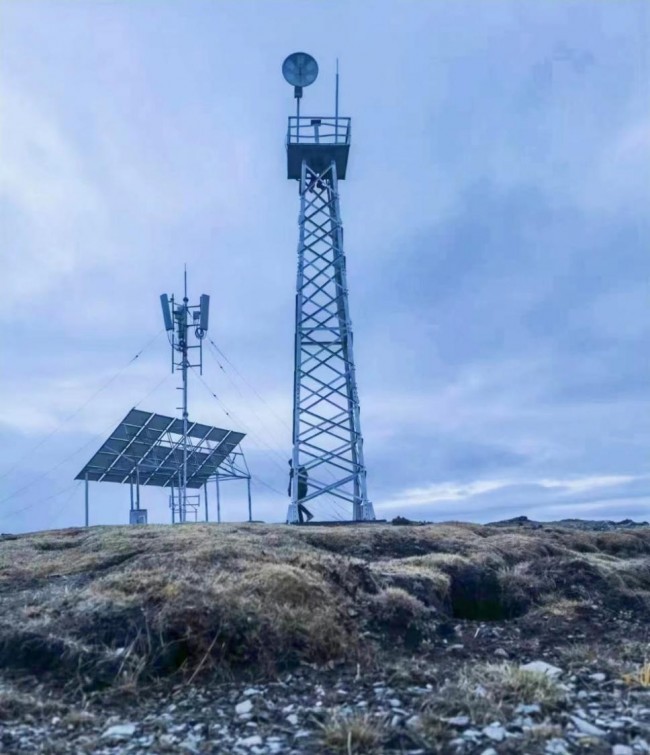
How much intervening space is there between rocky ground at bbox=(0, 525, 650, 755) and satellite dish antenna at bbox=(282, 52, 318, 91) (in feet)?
63.2

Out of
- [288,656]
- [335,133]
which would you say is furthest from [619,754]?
[335,133]

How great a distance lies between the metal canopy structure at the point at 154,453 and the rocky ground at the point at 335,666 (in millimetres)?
15558

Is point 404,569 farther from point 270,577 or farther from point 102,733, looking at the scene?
point 102,733

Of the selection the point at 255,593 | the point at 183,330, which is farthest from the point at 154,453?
the point at 255,593

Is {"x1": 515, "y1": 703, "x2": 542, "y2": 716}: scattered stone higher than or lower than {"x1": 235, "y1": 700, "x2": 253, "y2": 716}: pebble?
lower

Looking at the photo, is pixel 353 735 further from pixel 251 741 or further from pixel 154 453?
pixel 154 453

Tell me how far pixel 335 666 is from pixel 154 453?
22.8 m

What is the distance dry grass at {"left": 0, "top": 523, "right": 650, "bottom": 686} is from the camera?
7.27 metres

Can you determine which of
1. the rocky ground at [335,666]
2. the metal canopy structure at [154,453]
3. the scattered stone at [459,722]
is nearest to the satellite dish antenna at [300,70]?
the metal canopy structure at [154,453]

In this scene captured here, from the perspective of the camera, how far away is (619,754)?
5.22m

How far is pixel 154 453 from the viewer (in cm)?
2923

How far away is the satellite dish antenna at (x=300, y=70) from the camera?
2617 cm

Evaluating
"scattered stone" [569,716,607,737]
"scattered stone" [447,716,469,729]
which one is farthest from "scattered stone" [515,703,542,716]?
"scattered stone" [447,716,469,729]

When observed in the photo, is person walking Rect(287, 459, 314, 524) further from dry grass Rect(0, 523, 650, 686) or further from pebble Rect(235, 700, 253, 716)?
pebble Rect(235, 700, 253, 716)
